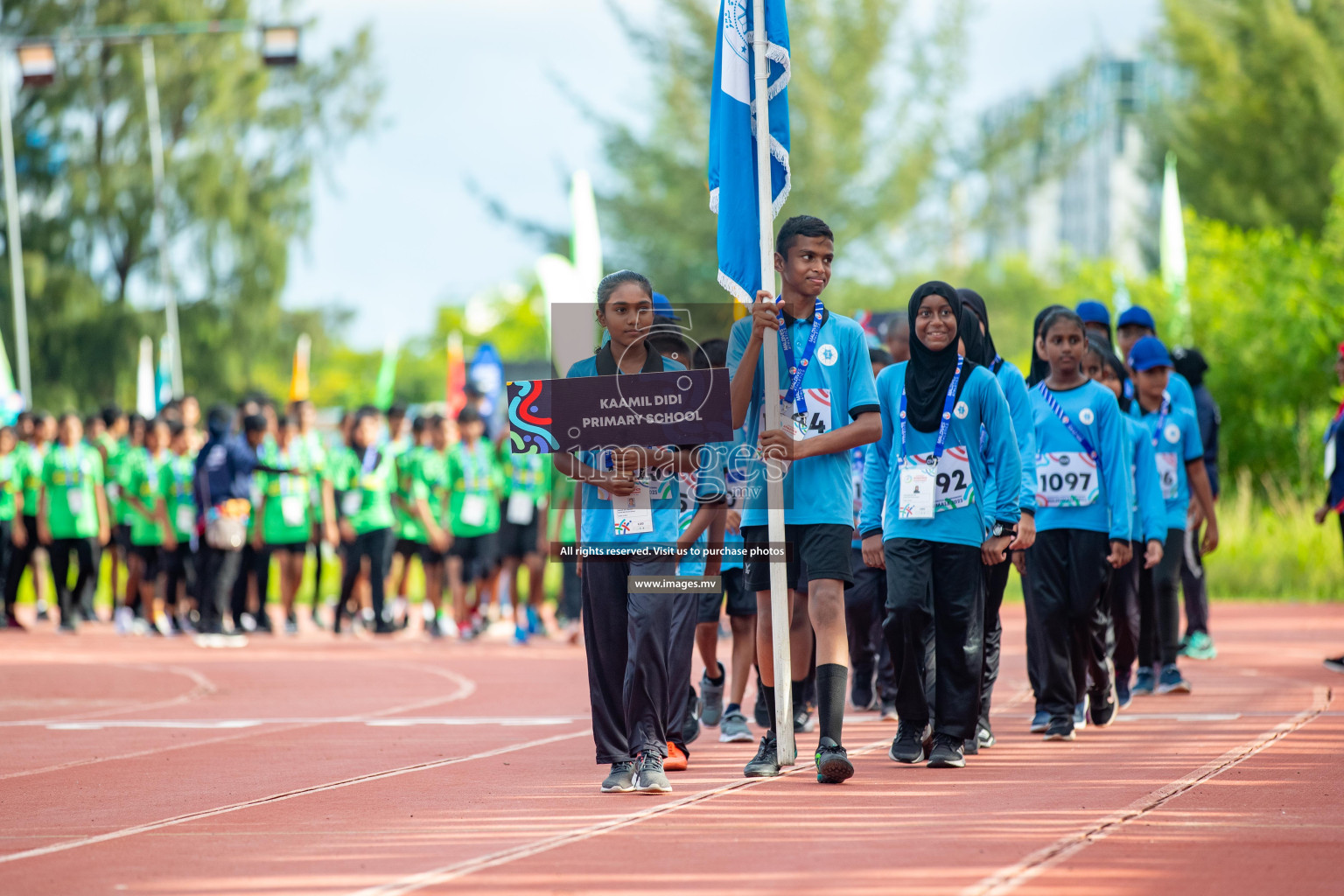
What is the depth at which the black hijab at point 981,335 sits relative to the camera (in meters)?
8.53

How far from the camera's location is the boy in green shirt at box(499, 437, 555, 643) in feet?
Answer: 56.0

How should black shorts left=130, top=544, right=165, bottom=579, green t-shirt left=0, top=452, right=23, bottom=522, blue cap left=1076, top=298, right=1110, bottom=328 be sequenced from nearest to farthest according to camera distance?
blue cap left=1076, top=298, right=1110, bottom=328 → black shorts left=130, top=544, right=165, bottom=579 → green t-shirt left=0, top=452, right=23, bottom=522

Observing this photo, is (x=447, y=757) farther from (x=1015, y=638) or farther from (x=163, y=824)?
(x=1015, y=638)

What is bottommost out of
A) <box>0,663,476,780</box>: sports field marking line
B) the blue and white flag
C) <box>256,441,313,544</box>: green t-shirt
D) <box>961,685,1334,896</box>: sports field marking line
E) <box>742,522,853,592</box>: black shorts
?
<box>961,685,1334,896</box>: sports field marking line

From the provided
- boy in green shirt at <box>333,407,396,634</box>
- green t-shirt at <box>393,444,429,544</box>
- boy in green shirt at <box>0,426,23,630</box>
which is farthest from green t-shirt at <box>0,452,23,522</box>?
green t-shirt at <box>393,444,429,544</box>

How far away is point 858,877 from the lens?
17.6ft

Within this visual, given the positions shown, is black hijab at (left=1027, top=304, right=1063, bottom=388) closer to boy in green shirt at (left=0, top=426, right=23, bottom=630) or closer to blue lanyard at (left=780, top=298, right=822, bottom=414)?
blue lanyard at (left=780, top=298, right=822, bottom=414)

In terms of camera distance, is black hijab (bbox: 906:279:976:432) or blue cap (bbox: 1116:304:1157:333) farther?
blue cap (bbox: 1116:304:1157:333)

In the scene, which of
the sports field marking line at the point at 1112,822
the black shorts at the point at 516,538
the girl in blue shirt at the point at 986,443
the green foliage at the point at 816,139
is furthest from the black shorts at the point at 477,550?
the green foliage at the point at 816,139

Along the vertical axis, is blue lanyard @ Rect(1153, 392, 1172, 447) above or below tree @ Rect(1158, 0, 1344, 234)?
below

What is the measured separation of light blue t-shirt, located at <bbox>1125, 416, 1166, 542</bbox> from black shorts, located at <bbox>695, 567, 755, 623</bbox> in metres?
2.34

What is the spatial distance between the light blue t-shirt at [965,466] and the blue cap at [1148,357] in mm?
3589

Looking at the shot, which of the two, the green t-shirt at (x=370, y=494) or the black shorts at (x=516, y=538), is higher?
the green t-shirt at (x=370, y=494)

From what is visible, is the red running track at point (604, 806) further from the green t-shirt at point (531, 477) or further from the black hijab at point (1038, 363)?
the green t-shirt at point (531, 477)
